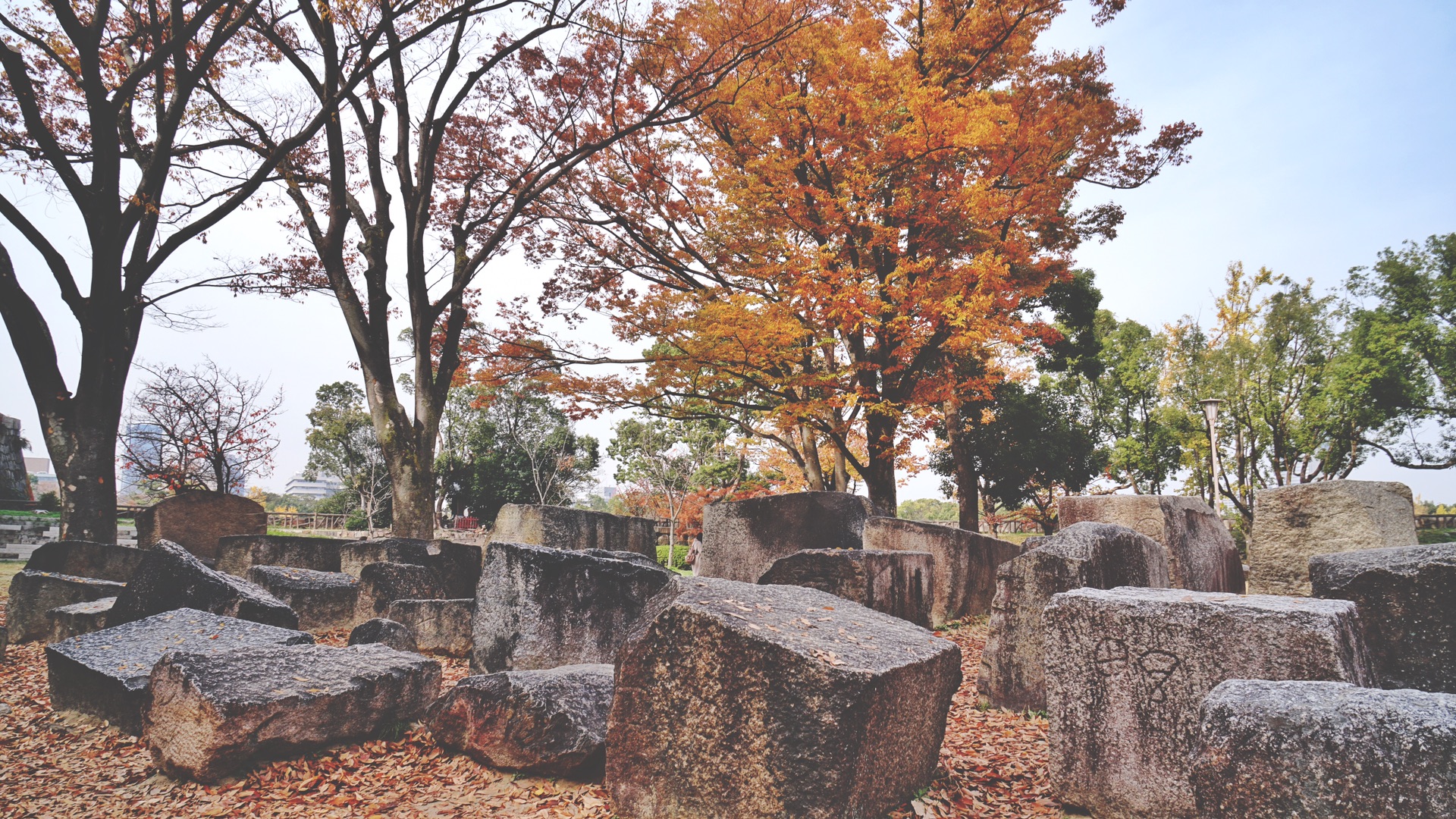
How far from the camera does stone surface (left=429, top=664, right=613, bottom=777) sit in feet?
12.4

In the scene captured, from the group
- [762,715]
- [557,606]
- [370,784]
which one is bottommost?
[370,784]

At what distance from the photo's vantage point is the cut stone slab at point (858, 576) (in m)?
5.79

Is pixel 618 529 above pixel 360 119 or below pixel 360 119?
below

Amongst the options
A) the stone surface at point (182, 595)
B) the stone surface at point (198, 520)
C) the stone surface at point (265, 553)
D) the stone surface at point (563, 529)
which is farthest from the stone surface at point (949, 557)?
the stone surface at point (198, 520)

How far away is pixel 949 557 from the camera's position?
930cm

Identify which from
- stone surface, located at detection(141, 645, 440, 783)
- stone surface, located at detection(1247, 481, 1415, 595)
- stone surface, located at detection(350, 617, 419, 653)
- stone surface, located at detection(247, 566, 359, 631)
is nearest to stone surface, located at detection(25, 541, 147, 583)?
stone surface, located at detection(247, 566, 359, 631)

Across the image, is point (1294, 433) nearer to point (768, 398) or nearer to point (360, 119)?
point (768, 398)

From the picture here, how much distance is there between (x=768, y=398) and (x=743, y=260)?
292 centimetres

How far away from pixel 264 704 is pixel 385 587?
12.7 ft

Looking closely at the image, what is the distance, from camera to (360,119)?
38.8 ft

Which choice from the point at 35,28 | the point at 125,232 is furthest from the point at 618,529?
the point at 35,28

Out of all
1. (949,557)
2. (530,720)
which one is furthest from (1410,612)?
(949,557)

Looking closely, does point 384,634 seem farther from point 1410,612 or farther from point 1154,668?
point 1410,612

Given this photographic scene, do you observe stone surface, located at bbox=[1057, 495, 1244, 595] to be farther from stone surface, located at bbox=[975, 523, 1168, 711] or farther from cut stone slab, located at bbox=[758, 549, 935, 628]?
cut stone slab, located at bbox=[758, 549, 935, 628]
